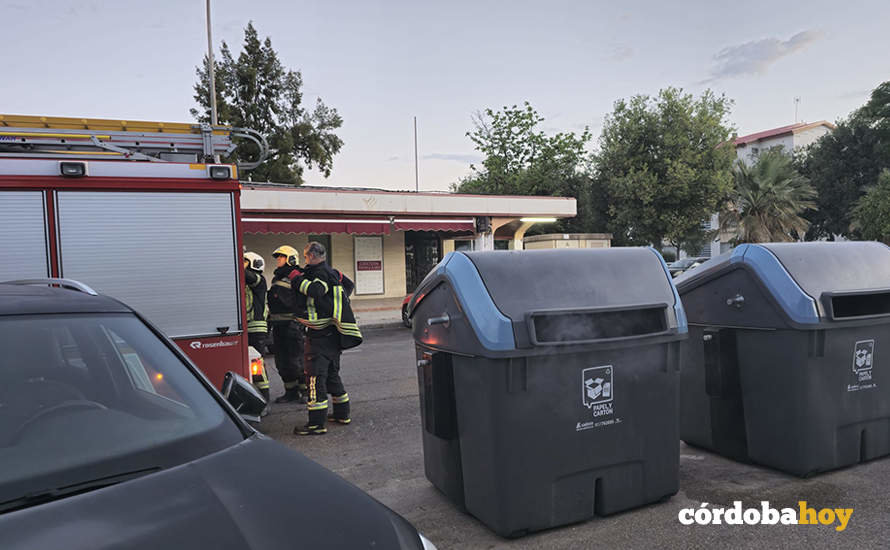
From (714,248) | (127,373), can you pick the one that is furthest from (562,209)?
(714,248)

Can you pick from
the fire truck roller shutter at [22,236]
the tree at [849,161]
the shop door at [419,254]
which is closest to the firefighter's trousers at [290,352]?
the fire truck roller shutter at [22,236]

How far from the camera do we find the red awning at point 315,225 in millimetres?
15172

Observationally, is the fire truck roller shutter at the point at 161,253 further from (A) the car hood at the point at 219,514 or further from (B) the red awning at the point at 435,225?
(B) the red awning at the point at 435,225

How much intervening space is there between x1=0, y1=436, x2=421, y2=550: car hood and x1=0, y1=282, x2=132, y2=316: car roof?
837 mm

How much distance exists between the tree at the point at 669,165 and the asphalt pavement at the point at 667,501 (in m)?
23.2

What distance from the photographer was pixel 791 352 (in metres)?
3.75

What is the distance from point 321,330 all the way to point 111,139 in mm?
2561

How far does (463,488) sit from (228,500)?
2007 millimetres

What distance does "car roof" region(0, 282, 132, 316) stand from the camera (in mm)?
2105

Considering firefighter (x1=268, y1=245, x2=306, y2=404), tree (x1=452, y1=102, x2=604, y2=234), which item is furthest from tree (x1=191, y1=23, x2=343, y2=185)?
firefighter (x1=268, y1=245, x2=306, y2=404)

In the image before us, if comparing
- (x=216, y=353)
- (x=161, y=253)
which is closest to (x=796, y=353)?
(x=216, y=353)

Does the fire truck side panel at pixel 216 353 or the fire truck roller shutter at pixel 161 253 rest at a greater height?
the fire truck roller shutter at pixel 161 253

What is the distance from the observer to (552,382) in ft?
10.2

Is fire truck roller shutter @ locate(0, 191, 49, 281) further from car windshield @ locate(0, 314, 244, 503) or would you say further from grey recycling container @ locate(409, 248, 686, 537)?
grey recycling container @ locate(409, 248, 686, 537)
